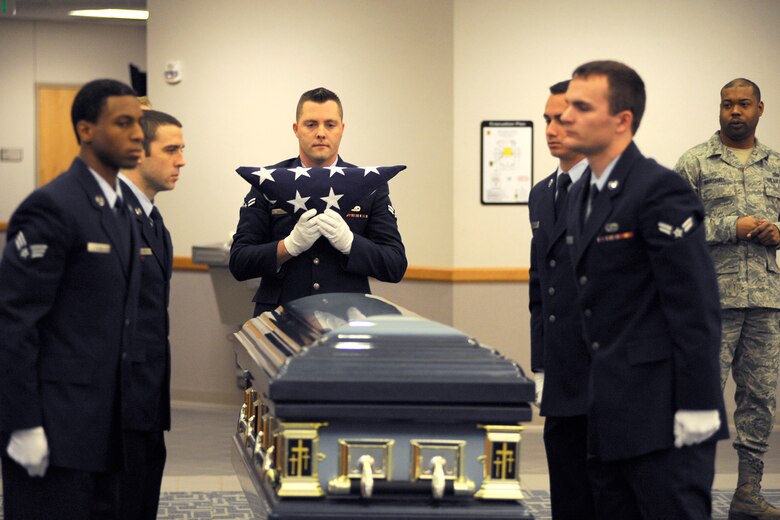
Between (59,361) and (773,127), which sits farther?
(773,127)

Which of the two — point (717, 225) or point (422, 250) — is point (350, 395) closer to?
point (717, 225)

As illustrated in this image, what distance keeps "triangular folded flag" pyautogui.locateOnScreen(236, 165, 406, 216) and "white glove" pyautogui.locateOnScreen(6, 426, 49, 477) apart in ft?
4.32

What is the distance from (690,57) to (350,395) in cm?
495

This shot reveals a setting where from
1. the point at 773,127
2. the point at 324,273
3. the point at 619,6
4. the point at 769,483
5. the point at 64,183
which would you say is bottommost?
the point at 769,483

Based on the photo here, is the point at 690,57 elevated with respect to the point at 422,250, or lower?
elevated

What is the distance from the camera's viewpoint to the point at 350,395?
2484mm

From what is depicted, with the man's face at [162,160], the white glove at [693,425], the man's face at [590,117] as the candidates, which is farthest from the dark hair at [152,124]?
the white glove at [693,425]

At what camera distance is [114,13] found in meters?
11.6

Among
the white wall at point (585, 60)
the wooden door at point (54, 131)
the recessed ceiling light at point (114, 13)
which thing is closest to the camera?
the white wall at point (585, 60)

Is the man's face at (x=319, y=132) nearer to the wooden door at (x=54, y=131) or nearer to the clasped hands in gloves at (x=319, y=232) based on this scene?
the clasped hands in gloves at (x=319, y=232)

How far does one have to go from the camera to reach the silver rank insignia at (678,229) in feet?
8.80

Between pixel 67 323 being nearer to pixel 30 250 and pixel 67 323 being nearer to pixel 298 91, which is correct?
pixel 30 250

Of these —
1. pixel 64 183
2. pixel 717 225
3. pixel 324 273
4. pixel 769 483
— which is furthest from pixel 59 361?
pixel 769 483

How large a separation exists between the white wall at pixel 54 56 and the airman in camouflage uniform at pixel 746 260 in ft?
30.8
